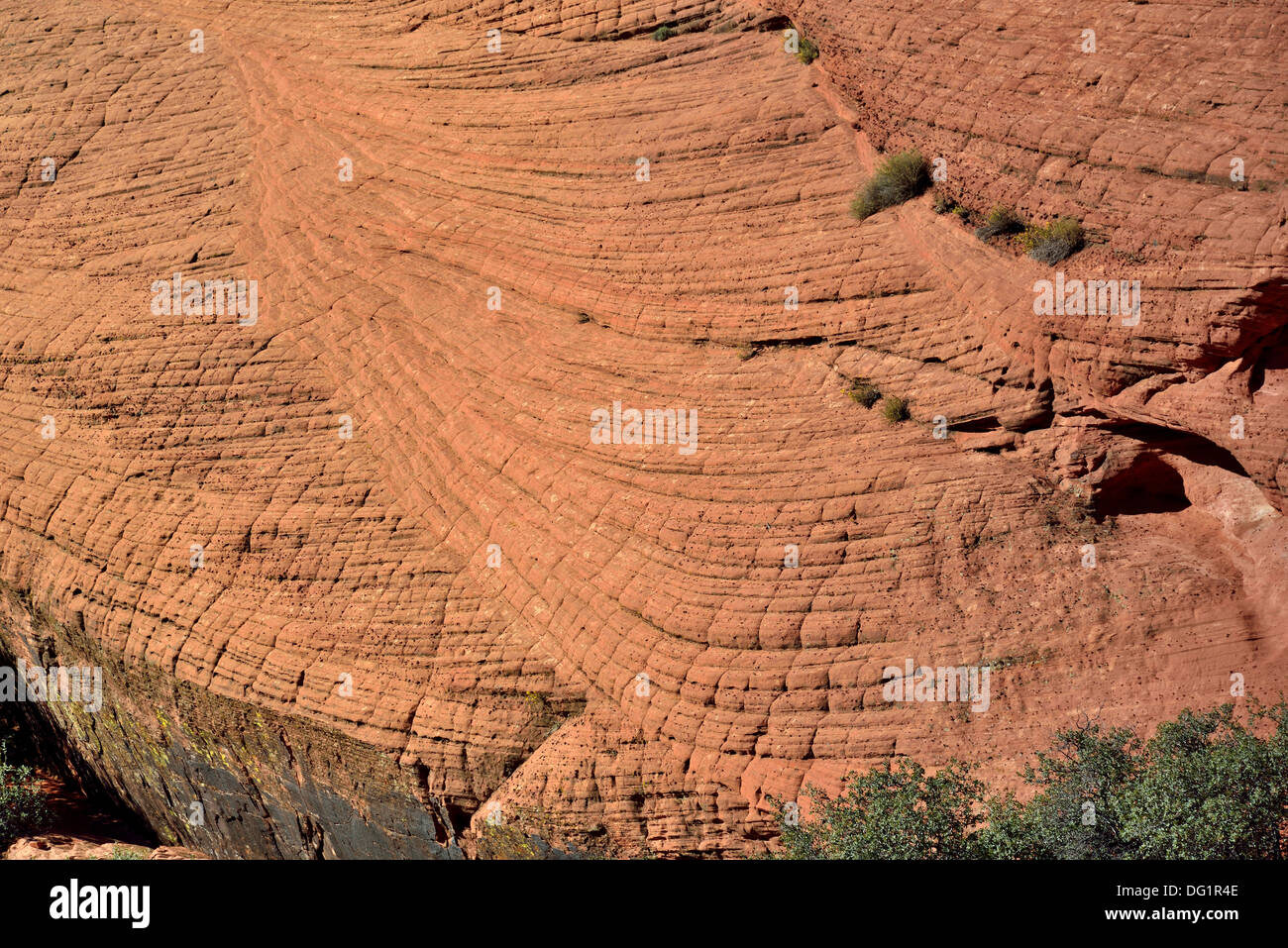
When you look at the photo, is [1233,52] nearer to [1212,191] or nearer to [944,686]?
[1212,191]

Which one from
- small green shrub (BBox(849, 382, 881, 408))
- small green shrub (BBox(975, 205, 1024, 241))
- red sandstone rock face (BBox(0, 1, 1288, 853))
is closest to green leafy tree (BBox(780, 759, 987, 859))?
red sandstone rock face (BBox(0, 1, 1288, 853))

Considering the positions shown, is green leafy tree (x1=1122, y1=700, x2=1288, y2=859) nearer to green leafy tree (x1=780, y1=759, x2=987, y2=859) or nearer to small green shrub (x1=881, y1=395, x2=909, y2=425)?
green leafy tree (x1=780, y1=759, x2=987, y2=859)

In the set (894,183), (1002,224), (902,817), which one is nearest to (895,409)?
(1002,224)

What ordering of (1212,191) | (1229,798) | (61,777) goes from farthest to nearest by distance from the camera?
(61,777), (1212,191), (1229,798)

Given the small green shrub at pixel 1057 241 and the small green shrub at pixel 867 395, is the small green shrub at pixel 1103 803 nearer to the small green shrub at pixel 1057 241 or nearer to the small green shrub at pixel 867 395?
the small green shrub at pixel 867 395

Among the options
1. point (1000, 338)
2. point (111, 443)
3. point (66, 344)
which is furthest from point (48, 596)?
point (1000, 338)

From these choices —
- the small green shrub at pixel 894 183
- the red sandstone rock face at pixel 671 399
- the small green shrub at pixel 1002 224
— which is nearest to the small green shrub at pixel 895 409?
the red sandstone rock face at pixel 671 399

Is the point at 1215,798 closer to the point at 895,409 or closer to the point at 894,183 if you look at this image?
the point at 895,409

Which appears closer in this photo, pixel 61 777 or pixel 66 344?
pixel 66 344
